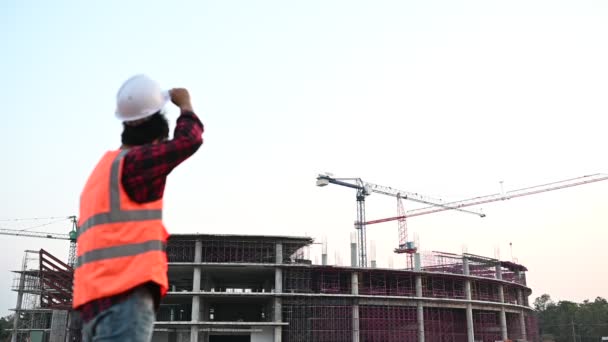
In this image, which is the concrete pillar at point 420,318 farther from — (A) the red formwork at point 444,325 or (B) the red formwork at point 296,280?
(B) the red formwork at point 296,280

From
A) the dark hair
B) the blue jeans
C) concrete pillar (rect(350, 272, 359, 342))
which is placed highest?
concrete pillar (rect(350, 272, 359, 342))

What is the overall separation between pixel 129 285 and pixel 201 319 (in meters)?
34.9

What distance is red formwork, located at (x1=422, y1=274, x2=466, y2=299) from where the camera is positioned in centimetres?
3797

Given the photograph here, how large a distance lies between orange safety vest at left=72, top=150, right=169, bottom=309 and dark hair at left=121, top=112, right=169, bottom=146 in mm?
203

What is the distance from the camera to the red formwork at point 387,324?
35.0 metres

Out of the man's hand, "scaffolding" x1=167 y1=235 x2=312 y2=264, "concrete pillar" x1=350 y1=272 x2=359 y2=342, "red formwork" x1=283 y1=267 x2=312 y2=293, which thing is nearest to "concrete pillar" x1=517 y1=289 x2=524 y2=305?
"concrete pillar" x1=350 y1=272 x2=359 y2=342

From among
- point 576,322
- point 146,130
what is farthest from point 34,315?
point 576,322

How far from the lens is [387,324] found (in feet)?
117

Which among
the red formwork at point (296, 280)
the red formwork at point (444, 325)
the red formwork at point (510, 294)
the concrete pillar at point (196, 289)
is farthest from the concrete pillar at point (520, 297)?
the concrete pillar at point (196, 289)

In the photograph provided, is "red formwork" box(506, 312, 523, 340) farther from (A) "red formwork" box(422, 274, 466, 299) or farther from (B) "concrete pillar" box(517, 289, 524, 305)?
(A) "red formwork" box(422, 274, 466, 299)

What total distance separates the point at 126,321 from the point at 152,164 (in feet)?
1.64

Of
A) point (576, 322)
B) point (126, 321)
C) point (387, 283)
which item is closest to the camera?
point (126, 321)

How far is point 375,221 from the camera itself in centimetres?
6538

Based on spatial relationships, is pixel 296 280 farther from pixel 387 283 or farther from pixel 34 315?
pixel 34 315
